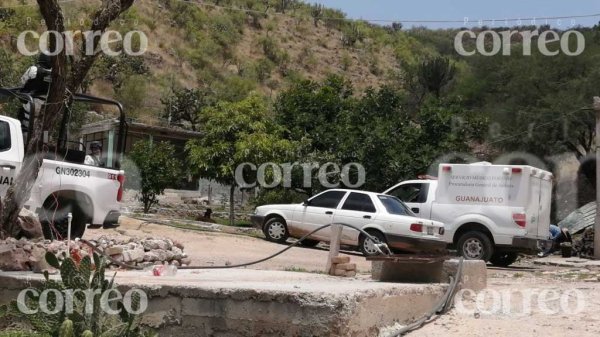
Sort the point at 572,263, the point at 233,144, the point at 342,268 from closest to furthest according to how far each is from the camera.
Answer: the point at 342,268
the point at 572,263
the point at 233,144

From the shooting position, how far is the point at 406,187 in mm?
18781

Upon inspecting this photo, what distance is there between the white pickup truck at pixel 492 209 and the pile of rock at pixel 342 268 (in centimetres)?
809

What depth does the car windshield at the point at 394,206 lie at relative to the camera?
55.6 ft

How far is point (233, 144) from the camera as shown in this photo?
90.3ft

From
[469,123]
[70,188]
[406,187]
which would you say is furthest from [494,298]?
[469,123]

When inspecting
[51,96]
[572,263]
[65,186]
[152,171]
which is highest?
[51,96]

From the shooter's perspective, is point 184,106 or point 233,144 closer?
point 233,144

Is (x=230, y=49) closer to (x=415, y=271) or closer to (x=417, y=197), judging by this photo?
(x=417, y=197)

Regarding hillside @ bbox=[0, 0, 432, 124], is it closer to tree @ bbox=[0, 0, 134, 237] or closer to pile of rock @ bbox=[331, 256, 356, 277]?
tree @ bbox=[0, 0, 134, 237]

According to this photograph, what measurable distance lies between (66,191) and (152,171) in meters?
16.8

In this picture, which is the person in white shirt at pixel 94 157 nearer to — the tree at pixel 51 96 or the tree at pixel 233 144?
the tree at pixel 51 96

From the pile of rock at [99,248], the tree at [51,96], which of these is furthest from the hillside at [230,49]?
the tree at [51,96]

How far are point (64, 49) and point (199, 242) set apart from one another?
8.03 meters

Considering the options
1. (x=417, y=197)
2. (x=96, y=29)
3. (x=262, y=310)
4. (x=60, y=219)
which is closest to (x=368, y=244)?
(x=417, y=197)
